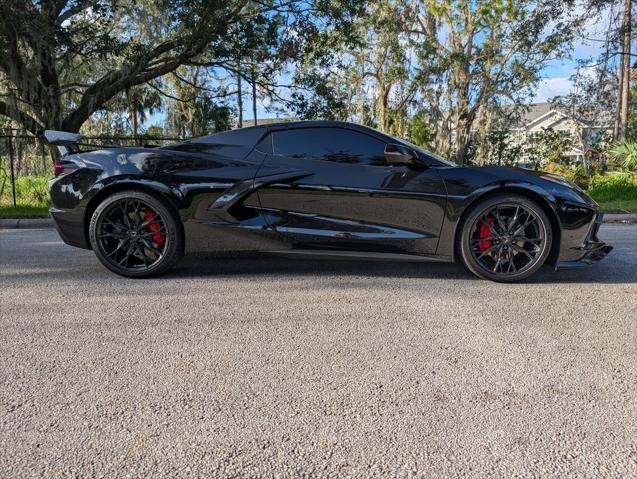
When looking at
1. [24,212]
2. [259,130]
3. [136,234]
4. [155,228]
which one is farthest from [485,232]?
[24,212]

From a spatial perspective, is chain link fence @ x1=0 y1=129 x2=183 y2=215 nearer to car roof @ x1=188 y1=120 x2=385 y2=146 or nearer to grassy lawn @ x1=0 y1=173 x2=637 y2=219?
grassy lawn @ x1=0 y1=173 x2=637 y2=219

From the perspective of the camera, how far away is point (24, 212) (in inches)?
389

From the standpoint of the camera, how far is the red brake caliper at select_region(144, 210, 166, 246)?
14.1ft

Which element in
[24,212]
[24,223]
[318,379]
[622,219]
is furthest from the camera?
[24,212]

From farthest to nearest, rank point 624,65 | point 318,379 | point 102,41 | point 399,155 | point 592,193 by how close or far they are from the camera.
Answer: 1. point 624,65
2. point 592,193
3. point 102,41
4. point 399,155
5. point 318,379

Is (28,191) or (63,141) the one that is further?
(28,191)

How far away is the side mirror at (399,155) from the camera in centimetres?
405

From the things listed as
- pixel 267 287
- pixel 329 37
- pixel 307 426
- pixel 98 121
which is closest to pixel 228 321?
pixel 267 287

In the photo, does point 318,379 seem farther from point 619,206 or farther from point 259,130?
point 619,206

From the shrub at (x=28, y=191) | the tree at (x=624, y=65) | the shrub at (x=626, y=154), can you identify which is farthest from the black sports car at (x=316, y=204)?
the tree at (x=624, y=65)

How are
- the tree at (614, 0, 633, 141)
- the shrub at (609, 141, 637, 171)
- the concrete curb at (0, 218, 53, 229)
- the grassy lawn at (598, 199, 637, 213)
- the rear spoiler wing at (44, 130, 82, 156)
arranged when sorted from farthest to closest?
the tree at (614, 0, 633, 141)
the shrub at (609, 141, 637, 171)
the grassy lawn at (598, 199, 637, 213)
the concrete curb at (0, 218, 53, 229)
the rear spoiler wing at (44, 130, 82, 156)

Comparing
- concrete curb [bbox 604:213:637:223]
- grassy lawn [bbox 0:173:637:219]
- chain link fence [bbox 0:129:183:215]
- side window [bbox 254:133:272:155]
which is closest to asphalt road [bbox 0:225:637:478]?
side window [bbox 254:133:272:155]

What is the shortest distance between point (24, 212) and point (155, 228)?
712cm

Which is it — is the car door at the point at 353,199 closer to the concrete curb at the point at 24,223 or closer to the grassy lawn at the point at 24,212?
the concrete curb at the point at 24,223
